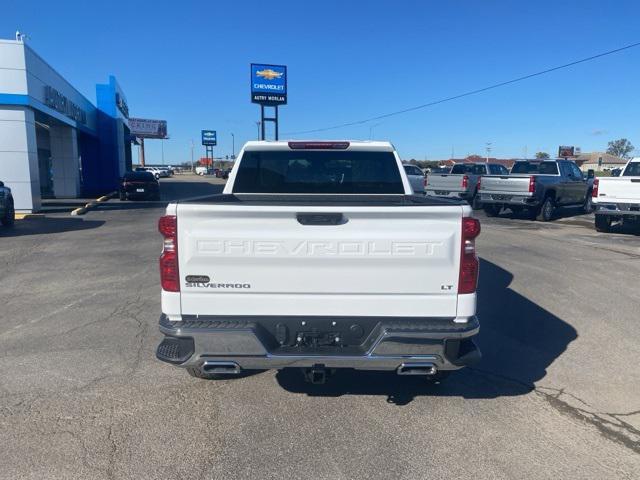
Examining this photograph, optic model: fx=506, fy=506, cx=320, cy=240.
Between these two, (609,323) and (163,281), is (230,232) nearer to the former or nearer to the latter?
(163,281)

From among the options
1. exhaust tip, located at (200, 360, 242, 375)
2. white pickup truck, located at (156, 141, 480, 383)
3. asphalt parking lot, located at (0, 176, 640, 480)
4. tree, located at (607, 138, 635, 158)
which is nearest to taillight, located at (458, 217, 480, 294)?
white pickup truck, located at (156, 141, 480, 383)

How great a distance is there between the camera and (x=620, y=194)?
13820 millimetres

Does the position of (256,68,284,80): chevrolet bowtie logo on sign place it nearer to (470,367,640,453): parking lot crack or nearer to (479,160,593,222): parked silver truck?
(479,160,593,222): parked silver truck

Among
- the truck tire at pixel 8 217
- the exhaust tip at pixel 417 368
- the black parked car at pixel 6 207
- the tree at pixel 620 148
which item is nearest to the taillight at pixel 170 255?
the exhaust tip at pixel 417 368

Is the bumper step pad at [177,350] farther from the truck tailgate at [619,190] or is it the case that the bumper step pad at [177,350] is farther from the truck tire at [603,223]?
the truck tire at [603,223]

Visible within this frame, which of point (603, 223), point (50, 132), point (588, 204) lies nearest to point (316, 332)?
point (603, 223)

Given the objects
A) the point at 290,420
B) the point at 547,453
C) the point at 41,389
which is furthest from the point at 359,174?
the point at 41,389

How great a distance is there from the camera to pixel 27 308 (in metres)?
6.63

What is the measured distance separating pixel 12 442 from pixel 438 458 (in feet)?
9.30

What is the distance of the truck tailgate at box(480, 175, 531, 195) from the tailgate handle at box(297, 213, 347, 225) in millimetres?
15317

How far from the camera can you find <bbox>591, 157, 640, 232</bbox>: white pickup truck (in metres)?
13.5

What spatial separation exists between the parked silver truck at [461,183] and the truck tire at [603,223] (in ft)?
18.9

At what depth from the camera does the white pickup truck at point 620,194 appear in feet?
44.4

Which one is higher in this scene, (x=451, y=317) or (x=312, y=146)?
(x=312, y=146)
